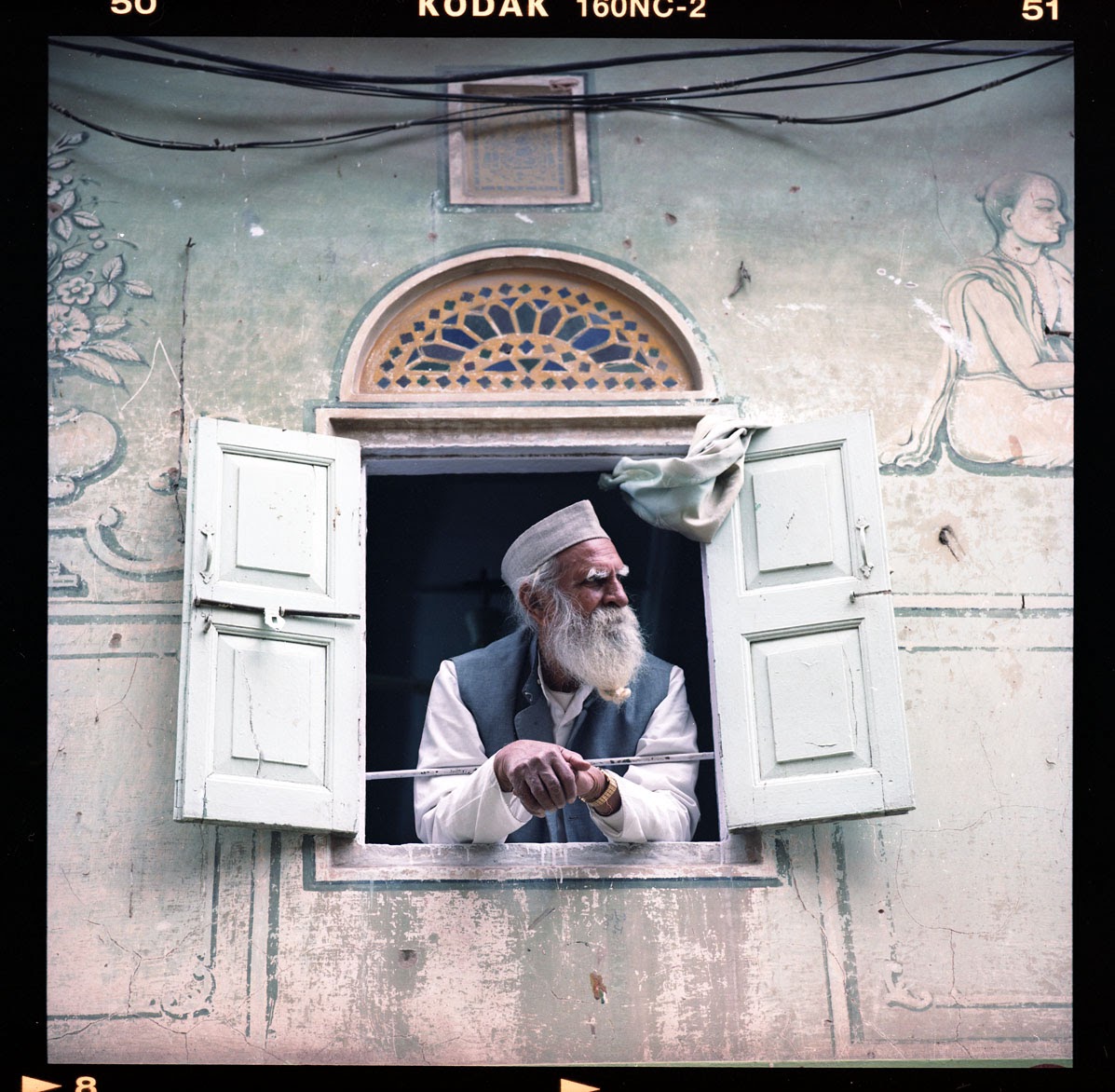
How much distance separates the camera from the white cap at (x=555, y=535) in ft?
22.0

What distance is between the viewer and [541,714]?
264 inches

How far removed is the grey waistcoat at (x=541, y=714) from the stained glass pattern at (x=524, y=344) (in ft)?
3.54

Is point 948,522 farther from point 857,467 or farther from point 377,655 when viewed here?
point 377,655

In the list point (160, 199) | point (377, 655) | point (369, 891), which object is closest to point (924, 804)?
point (369, 891)

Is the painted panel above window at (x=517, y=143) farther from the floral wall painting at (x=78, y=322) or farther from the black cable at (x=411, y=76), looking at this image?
the floral wall painting at (x=78, y=322)

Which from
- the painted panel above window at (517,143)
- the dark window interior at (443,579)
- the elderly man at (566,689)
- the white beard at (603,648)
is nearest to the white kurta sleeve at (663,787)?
the elderly man at (566,689)

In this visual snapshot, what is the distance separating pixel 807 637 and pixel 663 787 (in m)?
0.80

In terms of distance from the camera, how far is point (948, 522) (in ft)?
20.5

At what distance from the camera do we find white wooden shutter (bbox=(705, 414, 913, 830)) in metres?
5.76

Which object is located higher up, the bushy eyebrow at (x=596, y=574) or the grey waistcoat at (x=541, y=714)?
the bushy eyebrow at (x=596, y=574)

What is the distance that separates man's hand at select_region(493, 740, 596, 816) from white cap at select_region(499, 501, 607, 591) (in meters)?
1.17

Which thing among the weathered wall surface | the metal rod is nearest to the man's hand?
the weathered wall surface

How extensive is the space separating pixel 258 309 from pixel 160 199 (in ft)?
1.74

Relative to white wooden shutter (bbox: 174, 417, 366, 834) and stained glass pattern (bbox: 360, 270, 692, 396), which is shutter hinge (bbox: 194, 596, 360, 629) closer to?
white wooden shutter (bbox: 174, 417, 366, 834)
